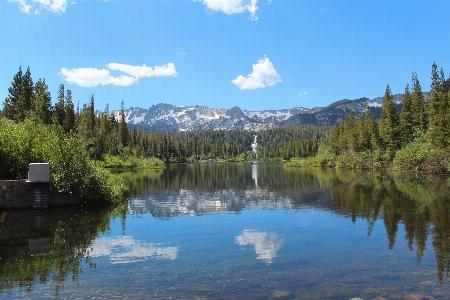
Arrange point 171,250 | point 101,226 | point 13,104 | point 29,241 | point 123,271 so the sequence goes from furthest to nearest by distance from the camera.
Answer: point 13,104 < point 101,226 < point 29,241 < point 171,250 < point 123,271

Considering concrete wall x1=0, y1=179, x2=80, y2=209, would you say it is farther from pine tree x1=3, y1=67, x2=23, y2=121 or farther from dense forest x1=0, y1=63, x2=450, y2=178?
pine tree x1=3, y1=67, x2=23, y2=121

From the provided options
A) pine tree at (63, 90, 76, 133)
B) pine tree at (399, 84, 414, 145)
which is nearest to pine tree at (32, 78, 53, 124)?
pine tree at (63, 90, 76, 133)

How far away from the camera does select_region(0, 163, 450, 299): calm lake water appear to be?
35.6 ft

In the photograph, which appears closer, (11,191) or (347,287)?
(347,287)

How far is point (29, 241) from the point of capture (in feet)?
56.0

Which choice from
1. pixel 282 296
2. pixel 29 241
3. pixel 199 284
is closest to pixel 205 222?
pixel 29 241

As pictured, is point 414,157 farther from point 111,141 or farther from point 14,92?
point 111,141

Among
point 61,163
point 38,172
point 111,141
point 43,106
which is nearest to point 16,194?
point 38,172

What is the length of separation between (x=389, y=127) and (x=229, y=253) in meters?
80.7

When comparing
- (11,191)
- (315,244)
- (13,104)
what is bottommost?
(315,244)

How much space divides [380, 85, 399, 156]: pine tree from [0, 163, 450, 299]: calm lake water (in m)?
61.2

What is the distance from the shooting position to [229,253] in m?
15.1

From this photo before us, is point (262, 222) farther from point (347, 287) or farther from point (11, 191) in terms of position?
point (11, 191)

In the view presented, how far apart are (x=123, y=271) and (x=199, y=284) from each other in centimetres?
304
